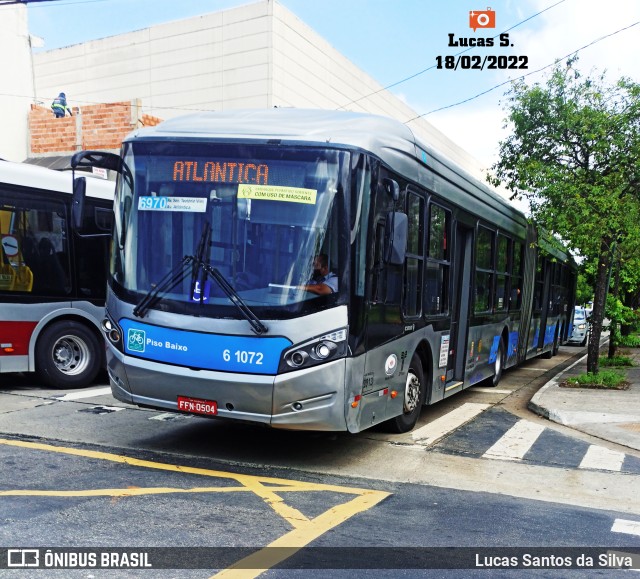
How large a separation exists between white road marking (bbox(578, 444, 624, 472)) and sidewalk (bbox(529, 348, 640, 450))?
451 mm

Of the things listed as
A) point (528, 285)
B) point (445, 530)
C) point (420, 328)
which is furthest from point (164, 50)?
point (445, 530)

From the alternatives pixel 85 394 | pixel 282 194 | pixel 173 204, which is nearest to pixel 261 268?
pixel 282 194

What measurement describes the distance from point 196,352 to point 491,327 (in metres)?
7.01

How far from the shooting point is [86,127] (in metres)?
22.1

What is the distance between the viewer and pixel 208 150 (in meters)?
6.41

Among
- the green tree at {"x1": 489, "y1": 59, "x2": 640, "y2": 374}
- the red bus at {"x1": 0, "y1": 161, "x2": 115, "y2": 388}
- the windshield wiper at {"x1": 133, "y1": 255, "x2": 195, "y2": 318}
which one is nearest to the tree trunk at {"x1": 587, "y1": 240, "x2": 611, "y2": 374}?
the green tree at {"x1": 489, "y1": 59, "x2": 640, "y2": 374}

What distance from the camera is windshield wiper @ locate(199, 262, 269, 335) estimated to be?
19.7ft

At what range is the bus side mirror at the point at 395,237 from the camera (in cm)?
665

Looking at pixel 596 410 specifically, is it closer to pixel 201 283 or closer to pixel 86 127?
pixel 201 283

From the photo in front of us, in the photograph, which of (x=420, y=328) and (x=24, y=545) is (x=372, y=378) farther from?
(x=24, y=545)

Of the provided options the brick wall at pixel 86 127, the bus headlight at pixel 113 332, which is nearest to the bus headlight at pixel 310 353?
the bus headlight at pixel 113 332

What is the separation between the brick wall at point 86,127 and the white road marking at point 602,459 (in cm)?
1671

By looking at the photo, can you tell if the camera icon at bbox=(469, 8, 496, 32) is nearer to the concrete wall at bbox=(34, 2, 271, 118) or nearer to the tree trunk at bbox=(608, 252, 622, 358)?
the tree trunk at bbox=(608, 252, 622, 358)

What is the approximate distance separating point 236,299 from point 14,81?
782 inches
